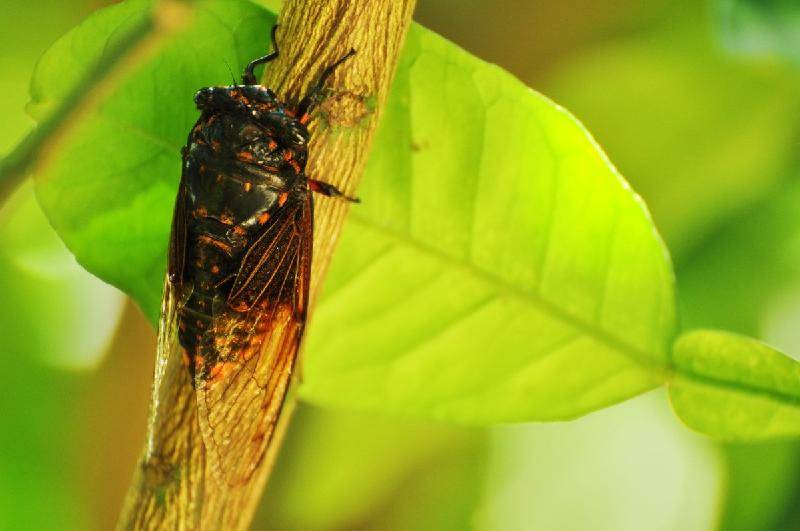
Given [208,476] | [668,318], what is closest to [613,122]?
[668,318]

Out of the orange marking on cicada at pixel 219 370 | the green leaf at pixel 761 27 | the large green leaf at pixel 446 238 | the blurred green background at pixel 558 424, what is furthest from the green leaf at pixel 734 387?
the blurred green background at pixel 558 424

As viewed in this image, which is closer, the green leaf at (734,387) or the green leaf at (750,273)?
the green leaf at (734,387)

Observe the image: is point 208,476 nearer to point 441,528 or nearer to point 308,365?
point 308,365

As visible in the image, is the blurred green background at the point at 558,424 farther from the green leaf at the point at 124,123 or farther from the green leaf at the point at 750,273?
the green leaf at the point at 124,123

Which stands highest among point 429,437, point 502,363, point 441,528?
point 502,363

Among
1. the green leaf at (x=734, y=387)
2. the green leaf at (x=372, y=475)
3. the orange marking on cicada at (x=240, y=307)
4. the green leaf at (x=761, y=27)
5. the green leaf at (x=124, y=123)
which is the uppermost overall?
the green leaf at (x=761, y=27)

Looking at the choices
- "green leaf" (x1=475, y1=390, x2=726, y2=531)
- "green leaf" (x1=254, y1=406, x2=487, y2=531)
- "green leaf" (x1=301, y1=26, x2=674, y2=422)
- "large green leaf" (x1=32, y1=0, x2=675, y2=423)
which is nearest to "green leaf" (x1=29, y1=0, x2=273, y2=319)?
"large green leaf" (x1=32, y1=0, x2=675, y2=423)
